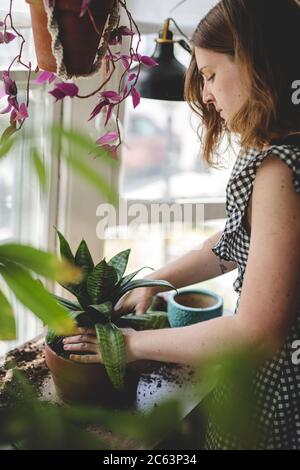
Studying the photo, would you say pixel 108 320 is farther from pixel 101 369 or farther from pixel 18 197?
pixel 18 197

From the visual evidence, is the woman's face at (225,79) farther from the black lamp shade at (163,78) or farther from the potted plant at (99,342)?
the potted plant at (99,342)

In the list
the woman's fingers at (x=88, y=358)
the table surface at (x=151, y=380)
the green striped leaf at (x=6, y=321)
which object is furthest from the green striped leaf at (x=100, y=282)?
the green striped leaf at (x=6, y=321)

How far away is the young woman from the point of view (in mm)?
749

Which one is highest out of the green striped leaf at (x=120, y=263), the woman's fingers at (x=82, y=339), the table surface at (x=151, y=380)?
the green striped leaf at (x=120, y=263)

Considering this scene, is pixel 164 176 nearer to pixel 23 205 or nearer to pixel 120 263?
pixel 23 205

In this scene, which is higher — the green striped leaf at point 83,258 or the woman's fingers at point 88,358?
the green striped leaf at point 83,258

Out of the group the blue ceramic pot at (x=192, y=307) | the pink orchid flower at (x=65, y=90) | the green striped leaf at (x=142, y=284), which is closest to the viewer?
the pink orchid flower at (x=65, y=90)

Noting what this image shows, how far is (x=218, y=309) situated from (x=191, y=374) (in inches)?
7.0

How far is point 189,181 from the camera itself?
177cm

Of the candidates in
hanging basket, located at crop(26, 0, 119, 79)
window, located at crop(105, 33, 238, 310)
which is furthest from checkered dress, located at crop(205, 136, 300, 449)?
window, located at crop(105, 33, 238, 310)

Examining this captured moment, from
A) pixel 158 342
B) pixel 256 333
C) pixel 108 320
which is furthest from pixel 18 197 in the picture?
pixel 256 333

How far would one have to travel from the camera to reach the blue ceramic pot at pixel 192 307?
1.20 meters

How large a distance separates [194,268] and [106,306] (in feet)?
1.11

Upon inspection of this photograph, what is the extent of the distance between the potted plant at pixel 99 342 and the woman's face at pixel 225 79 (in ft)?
1.22
